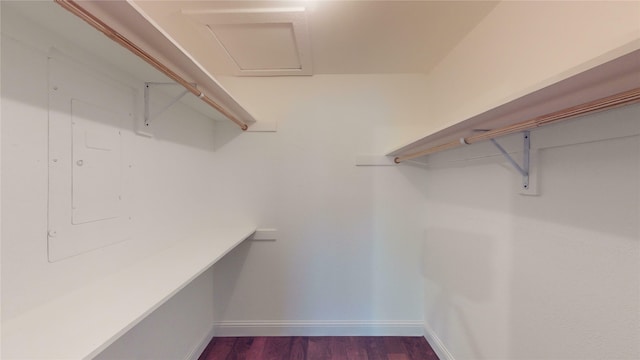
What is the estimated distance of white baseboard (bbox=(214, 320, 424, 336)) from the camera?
6.44ft

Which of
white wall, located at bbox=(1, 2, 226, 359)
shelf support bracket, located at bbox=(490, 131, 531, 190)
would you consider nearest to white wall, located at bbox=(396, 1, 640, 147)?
shelf support bracket, located at bbox=(490, 131, 531, 190)

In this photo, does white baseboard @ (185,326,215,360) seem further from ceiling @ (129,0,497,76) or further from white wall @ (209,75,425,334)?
ceiling @ (129,0,497,76)

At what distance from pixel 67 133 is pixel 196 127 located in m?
0.90

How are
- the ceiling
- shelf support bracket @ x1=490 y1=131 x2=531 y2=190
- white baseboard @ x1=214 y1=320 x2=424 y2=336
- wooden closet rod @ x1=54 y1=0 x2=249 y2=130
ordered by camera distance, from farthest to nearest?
1. white baseboard @ x1=214 y1=320 x2=424 y2=336
2. the ceiling
3. shelf support bracket @ x1=490 y1=131 x2=531 y2=190
4. wooden closet rod @ x1=54 y1=0 x2=249 y2=130

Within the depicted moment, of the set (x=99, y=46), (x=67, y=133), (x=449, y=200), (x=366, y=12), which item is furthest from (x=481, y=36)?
(x=67, y=133)

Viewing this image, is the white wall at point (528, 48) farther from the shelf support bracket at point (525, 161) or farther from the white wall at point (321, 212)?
the white wall at point (321, 212)

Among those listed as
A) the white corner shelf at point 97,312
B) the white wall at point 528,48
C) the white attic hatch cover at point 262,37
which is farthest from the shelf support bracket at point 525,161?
the white corner shelf at point 97,312

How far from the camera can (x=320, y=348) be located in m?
1.82

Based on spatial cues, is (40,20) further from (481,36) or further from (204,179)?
(481,36)

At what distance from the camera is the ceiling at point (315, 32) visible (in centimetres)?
123

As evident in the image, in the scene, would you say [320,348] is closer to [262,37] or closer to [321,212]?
[321,212]

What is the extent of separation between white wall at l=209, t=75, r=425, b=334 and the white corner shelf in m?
Result: 0.85

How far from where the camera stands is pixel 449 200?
1.64m

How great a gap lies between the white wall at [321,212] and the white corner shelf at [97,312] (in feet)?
2.78
